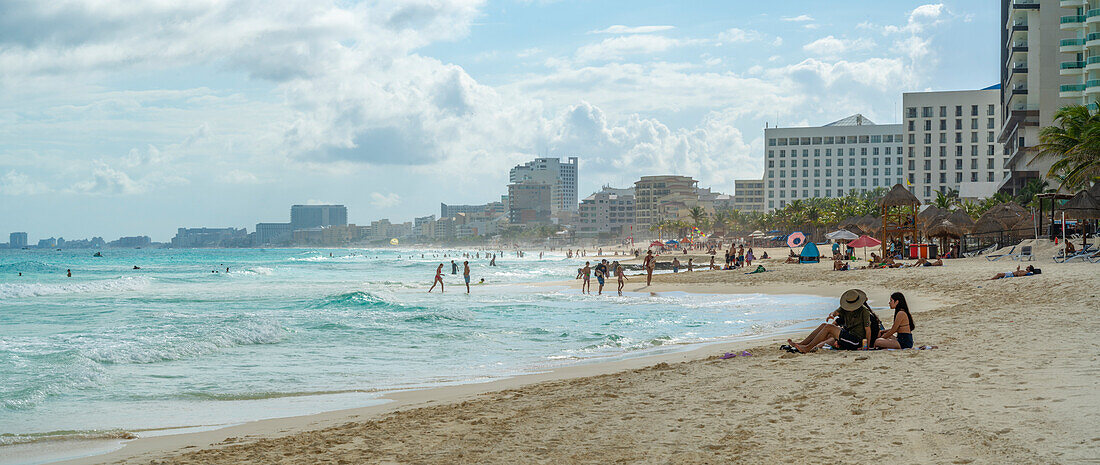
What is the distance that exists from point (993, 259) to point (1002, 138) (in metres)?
53.1

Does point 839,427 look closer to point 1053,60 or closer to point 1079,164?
point 1079,164

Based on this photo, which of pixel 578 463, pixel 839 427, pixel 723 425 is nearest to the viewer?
pixel 578 463

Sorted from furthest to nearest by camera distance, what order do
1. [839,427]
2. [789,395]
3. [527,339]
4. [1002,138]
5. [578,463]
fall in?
[1002,138] < [527,339] < [789,395] < [839,427] < [578,463]

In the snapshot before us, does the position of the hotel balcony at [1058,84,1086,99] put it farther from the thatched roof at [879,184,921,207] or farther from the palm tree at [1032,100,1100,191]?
the thatched roof at [879,184,921,207]

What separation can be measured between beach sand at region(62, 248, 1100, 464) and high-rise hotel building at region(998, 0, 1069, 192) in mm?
54987

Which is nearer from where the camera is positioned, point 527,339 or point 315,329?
point 527,339

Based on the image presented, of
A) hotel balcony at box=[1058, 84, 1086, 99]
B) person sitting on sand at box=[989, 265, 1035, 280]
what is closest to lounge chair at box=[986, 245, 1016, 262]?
person sitting on sand at box=[989, 265, 1035, 280]

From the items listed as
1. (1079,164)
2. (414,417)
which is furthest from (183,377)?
(1079,164)

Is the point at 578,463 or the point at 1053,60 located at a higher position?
the point at 1053,60

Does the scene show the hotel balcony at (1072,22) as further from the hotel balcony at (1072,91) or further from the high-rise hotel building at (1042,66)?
the hotel balcony at (1072,91)

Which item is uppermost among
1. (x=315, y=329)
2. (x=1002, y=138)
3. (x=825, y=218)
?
(x=1002, y=138)

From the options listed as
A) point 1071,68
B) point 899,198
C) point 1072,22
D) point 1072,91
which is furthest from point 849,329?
point 1072,22

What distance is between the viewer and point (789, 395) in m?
7.73

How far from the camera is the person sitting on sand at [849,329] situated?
10469 millimetres
